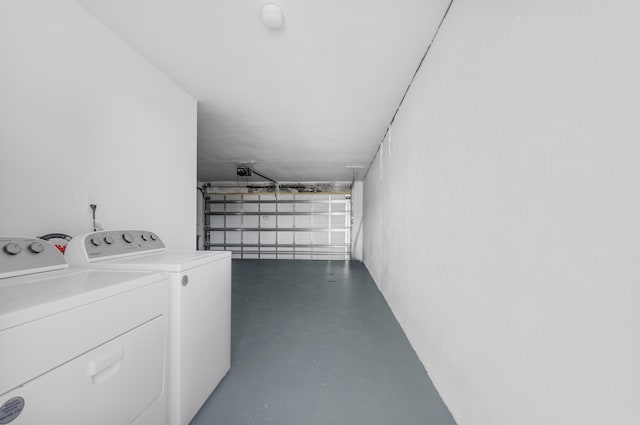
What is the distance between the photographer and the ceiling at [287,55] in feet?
4.90

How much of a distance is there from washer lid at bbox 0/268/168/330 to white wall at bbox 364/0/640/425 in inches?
A: 52.9

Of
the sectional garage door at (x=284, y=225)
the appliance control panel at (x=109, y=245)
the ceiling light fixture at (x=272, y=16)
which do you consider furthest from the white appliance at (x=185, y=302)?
the sectional garage door at (x=284, y=225)

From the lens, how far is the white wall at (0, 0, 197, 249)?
1.20 m

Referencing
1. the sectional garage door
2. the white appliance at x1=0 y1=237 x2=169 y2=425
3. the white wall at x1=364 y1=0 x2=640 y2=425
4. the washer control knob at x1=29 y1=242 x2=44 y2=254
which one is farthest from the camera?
the sectional garage door

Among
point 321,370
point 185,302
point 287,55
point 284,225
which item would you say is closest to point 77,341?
point 185,302

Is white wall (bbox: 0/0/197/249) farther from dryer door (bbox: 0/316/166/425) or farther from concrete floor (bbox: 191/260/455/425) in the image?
concrete floor (bbox: 191/260/455/425)

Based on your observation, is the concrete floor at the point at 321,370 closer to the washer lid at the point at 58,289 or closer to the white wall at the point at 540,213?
the white wall at the point at 540,213

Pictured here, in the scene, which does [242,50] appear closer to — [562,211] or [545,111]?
[545,111]

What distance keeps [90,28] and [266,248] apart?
20.6 feet

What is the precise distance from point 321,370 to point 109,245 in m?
1.54

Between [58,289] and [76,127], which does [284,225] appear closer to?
[76,127]

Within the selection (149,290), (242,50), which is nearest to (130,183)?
(149,290)

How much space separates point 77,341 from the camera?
2.58ft

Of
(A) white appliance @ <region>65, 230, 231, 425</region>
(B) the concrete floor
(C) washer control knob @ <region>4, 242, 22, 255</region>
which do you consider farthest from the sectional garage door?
(C) washer control knob @ <region>4, 242, 22, 255</region>
